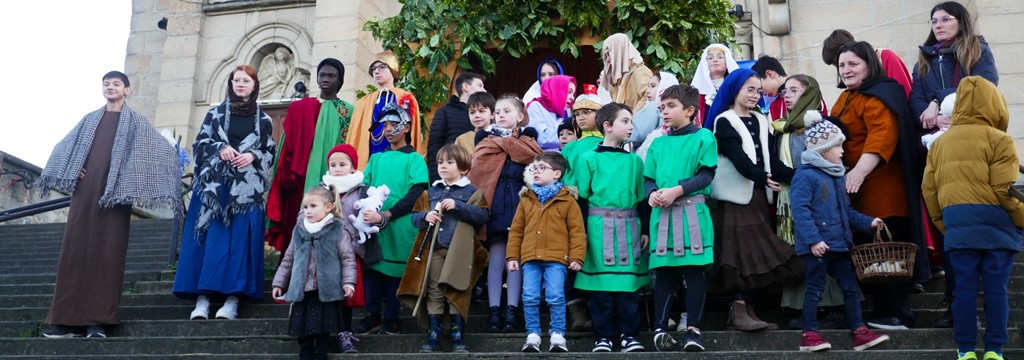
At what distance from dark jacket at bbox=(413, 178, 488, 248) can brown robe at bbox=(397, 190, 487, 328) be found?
0.15 ft

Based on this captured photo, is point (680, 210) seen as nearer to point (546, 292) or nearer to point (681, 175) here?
point (681, 175)

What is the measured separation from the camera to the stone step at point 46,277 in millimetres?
8891

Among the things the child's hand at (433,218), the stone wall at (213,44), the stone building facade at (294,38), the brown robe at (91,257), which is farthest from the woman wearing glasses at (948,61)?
the stone wall at (213,44)

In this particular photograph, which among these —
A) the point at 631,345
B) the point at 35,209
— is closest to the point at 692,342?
the point at 631,345

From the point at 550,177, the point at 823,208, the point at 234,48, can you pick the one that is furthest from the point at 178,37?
the point at 823,208

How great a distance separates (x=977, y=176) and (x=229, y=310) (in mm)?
5007

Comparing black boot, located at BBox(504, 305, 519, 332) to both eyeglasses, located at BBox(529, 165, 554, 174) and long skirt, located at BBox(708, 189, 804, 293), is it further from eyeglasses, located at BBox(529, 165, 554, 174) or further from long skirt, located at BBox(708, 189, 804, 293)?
long skirt, located at BBox(708, 189, 804, 293)

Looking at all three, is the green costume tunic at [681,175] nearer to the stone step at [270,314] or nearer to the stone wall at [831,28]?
the stone step at [270,314]

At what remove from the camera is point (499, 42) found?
1074 centimetres

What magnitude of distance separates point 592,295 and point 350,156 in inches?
78.9

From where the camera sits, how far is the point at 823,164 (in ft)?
20.2

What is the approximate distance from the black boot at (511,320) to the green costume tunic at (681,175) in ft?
3.33

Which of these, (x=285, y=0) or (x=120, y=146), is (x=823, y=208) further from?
(x=285, y=0)

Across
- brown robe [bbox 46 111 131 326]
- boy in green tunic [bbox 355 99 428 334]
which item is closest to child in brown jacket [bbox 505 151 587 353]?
boy in green tunic [bbox 355 99 428 334]
